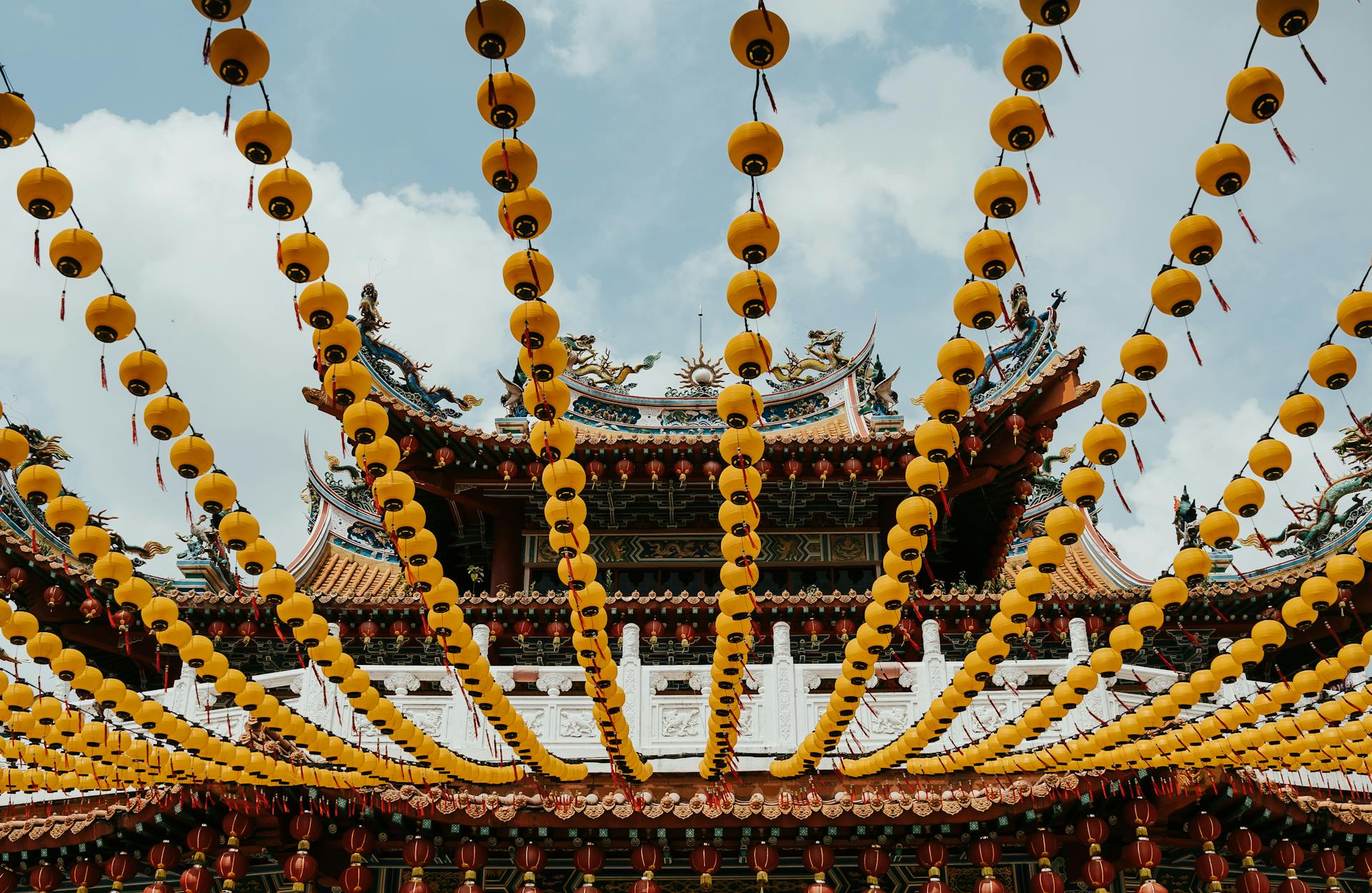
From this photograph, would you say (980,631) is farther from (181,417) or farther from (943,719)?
(181,417)

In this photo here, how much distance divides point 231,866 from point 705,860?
3.36 metres

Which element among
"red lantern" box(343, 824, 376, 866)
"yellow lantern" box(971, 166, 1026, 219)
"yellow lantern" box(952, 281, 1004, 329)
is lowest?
"red lantern" box(343, 824, 376, 866)

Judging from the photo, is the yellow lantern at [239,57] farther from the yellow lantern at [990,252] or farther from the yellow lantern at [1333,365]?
the yellow lantern at [1333,365]

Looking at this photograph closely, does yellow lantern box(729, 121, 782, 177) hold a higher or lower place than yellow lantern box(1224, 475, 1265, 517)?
higher

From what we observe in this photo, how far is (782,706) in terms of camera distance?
9.89 m

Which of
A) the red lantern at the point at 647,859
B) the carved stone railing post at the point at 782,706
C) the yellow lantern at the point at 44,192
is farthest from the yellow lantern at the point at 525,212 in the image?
the carved stone railing post at the point at 782,706

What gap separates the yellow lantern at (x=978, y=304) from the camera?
5.05m

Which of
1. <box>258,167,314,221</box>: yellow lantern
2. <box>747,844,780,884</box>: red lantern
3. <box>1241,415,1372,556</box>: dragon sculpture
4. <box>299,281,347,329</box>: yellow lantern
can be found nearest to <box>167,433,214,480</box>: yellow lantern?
<box>299,281,347,329</box>: yellow lantern

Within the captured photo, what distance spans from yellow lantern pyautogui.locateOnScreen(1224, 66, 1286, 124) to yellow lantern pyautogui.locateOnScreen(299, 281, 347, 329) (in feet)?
12.0

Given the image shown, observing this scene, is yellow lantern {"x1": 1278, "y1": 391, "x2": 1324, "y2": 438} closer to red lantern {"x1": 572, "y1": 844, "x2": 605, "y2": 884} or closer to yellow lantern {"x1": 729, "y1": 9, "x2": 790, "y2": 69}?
yellow lantern {"x1": 729, "y1": 9, "x2": 790, "y2": 69}

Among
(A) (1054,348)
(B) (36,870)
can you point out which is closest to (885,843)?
(B) (36,870)

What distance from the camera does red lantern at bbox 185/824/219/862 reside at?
26.9ft

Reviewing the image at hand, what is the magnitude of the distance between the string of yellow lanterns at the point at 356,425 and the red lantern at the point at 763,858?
63.8 inches

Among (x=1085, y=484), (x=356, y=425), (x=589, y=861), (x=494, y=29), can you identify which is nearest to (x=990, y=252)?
(x=1085, y=484)
